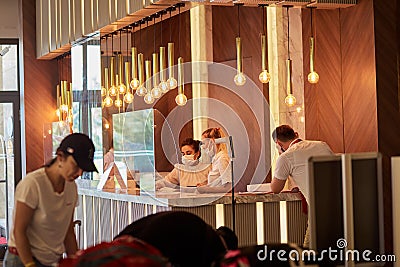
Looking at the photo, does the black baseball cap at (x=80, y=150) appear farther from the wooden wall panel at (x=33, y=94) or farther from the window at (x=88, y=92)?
the wooden wall panel at (x=33, y=94)

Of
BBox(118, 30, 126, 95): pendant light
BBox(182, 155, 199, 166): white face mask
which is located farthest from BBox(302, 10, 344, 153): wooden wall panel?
BBox(118, 30, 126, 95): pendant light

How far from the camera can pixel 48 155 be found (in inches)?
499

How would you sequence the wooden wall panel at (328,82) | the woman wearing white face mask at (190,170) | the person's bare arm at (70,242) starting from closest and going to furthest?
the person's bare arm at (70,242) → the wooden wall panel at (328,82) → the woman wearing white face mask at (190,170)

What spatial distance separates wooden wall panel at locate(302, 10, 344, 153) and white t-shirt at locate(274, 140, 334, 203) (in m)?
1.23

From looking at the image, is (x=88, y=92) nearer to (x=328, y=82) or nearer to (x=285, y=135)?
(x=328, y=82)

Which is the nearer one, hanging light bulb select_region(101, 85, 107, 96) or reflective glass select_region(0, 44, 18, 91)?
hanging light bulb select_region(101, 85, 107, 96)

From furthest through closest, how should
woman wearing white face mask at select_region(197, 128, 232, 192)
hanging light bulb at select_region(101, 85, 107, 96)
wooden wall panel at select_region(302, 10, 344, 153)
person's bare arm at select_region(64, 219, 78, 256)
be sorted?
hanging light bulb at select_region(101, 85, 107, 96) → wooden wall panel at select_region(302, 10, 344, 153) → woman wearing white face mask at select_region(197, 128, 232, 192) → person's bare arm at select_region(64, 219, 78, 256)

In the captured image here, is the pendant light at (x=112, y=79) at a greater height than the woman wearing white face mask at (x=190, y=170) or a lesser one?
greater

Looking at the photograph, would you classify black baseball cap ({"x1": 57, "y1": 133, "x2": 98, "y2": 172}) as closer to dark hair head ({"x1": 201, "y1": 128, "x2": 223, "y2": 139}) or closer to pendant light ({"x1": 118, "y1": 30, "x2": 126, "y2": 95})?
dark hair head ({"x1": 201, "y1": 128, "x2": 223, "y2": 139})

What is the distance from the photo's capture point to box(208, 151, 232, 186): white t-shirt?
8305 millimetres

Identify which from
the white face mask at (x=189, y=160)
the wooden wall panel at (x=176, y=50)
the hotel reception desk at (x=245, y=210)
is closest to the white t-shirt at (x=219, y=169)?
the white face mask at (x=189, y=160)

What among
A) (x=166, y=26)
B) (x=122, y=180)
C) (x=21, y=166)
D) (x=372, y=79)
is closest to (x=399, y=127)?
(x=372, y=79)

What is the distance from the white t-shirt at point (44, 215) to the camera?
14.0ft

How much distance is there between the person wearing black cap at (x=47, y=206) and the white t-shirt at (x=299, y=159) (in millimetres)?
3389
